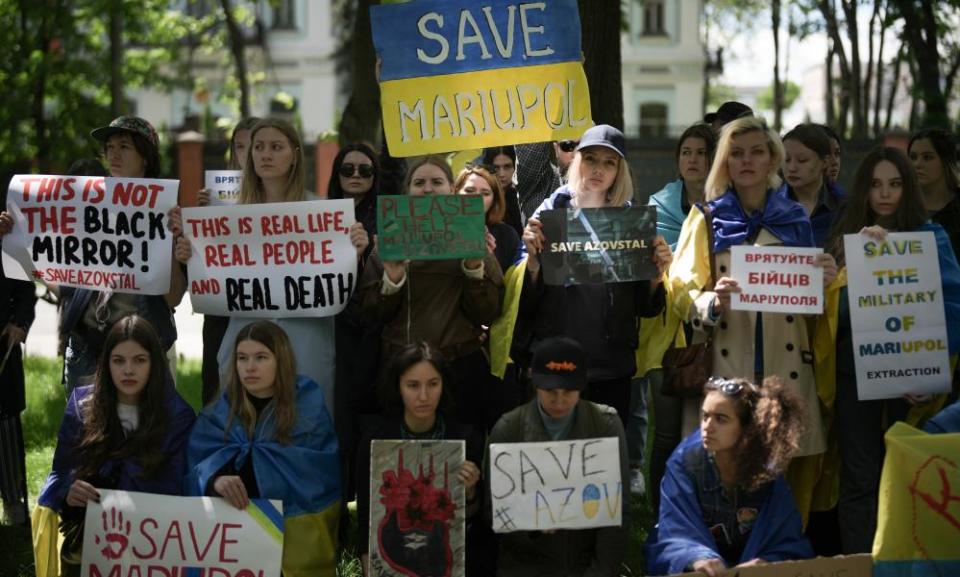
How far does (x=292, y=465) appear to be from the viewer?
216 inches

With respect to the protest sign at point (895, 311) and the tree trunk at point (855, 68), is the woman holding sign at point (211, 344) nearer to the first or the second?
the protest sign at point (895, 311)

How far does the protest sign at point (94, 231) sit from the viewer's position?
243 inches

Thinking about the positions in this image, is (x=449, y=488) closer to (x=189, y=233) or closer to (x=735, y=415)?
(x=735, y=415)

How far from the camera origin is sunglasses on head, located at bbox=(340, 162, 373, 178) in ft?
20.8

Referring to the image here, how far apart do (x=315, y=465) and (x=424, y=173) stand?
142 cm

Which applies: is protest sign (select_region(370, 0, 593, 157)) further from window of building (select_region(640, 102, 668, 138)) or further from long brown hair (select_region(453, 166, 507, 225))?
window of building (select_region(640, 102, 668, 138))

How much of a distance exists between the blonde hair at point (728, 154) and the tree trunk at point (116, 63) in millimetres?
13192

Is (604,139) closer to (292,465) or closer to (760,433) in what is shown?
(760,433)

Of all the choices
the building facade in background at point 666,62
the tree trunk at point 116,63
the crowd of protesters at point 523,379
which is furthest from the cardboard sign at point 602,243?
the building facade in background at point 666,62

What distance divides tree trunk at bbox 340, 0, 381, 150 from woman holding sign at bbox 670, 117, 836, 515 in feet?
25.5

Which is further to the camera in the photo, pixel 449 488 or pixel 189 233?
pixel 189 233

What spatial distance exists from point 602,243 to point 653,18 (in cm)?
4159

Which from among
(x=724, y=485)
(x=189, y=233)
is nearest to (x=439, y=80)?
(x=189, y=233)

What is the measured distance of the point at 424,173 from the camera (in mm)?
5828
